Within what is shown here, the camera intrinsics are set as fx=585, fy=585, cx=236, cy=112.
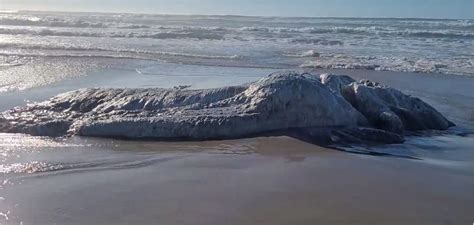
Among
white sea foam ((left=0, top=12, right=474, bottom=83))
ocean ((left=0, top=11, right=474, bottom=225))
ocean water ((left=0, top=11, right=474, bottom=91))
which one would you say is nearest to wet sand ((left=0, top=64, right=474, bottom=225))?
ocean ((left=0, top=11, right=474, bottom=225))

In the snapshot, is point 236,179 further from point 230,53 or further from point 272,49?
point 272,49

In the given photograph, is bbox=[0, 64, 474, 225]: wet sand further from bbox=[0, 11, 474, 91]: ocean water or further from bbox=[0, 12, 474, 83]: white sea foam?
bbox=[0, 12, 474, 83]: white sea foam

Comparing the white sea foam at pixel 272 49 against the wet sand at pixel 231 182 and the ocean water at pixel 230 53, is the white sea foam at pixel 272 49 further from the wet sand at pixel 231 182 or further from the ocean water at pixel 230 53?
the wet sand at pixel 231 182

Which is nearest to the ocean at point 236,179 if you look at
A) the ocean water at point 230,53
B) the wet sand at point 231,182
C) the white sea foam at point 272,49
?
the wet sand at point 231,182

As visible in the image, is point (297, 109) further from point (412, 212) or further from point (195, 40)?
point (195, 40)

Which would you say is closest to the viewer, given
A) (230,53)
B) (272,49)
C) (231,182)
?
(231,182)

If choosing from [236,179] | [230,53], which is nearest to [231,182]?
[236,179]

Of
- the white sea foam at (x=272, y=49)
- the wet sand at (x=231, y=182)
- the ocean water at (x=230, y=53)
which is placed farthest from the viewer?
the white sea foam at (x=272, y=49)

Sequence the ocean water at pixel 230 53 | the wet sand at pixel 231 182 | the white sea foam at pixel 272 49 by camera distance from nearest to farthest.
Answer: the wet sand at pixel 231 182
the ocean water at pixel 230 53
the white sea foam at pixel 272 49
